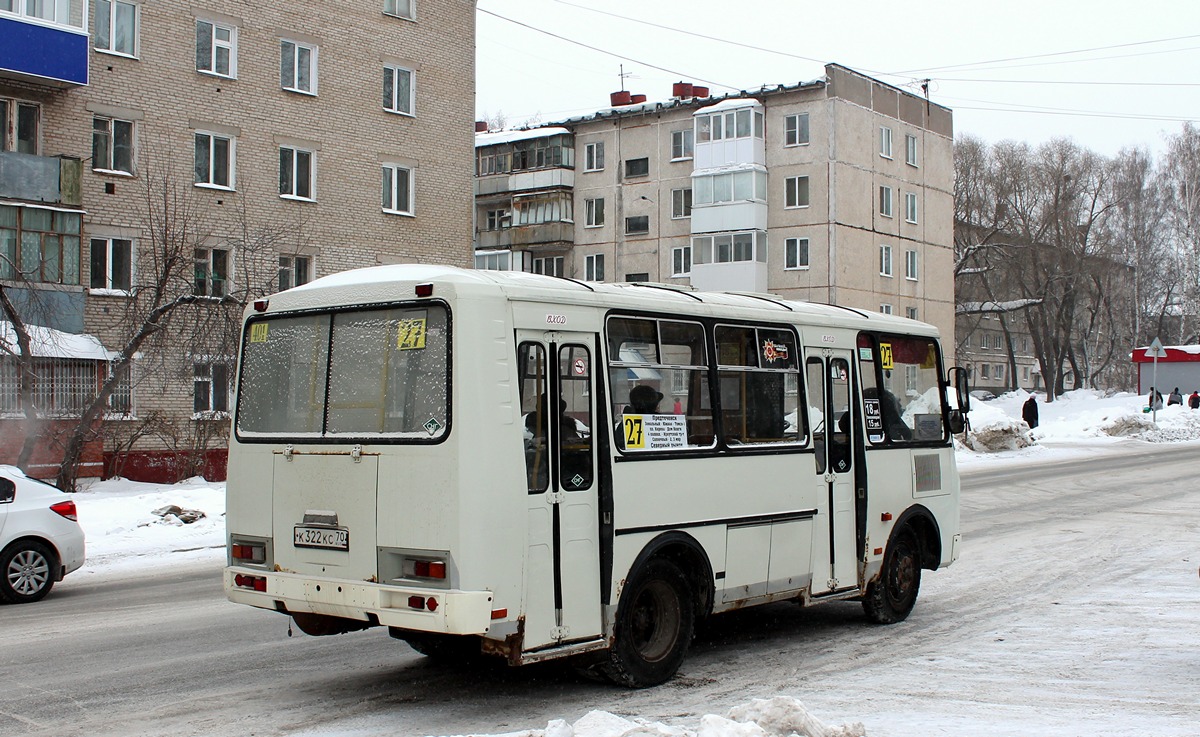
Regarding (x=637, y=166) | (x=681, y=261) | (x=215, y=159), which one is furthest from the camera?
(x=637, y=166)

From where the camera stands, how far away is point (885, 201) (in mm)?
58469

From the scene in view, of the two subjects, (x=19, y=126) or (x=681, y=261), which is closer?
(x=19, y=126)

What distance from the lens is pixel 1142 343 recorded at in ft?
261

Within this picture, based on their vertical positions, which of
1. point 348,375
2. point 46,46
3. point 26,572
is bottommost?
point 26,572

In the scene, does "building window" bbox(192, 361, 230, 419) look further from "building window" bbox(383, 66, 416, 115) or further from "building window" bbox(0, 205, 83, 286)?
"building window" bbox(383, 66, 416, 115)

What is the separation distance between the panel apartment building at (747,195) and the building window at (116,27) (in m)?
31.1

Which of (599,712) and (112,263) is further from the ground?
(112,263)

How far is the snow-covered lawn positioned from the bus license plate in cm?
175

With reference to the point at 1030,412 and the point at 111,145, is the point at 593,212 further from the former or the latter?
the point at 111,145

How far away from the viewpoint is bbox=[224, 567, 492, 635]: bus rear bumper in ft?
21.6

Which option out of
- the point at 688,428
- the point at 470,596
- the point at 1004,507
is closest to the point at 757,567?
the point at 688,428

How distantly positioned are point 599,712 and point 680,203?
55918mm

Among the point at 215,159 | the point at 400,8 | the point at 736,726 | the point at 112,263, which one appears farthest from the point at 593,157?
the point at 736,726

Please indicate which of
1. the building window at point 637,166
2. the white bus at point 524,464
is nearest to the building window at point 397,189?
the building window at point 637,166
